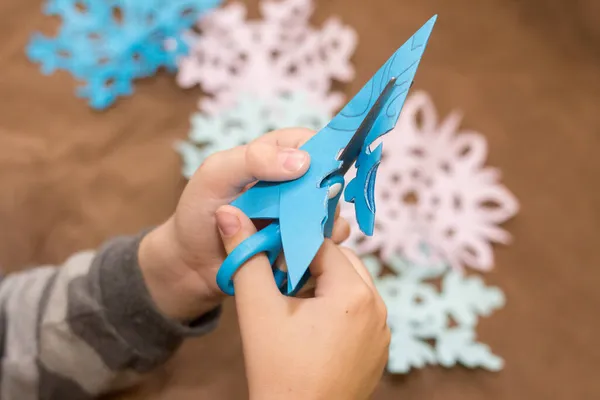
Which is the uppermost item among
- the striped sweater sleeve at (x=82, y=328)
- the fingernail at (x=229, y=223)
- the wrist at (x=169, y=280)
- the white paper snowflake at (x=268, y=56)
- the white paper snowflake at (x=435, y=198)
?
the white paper snowflake at (x=268, y=56)

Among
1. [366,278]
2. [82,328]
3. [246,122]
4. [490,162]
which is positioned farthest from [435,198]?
[82,328]

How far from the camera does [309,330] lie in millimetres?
397

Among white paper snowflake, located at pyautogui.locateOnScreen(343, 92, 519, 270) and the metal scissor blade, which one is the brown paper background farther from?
the metal scissor blade

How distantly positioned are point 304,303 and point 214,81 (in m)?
0.56

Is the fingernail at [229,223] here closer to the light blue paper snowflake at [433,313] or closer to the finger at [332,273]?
the finger at [332,273]

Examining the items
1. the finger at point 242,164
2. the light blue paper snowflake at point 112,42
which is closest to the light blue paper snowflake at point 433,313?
the finger at point 242,164

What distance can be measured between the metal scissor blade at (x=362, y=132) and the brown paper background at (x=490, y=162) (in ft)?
1.31

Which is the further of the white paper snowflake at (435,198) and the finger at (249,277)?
the white paper snowflake at (435,198)

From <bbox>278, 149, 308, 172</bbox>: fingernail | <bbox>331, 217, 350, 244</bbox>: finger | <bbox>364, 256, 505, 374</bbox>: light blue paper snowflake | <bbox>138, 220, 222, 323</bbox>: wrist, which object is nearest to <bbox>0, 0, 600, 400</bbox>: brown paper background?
<bbox>364, 256, 505, 374</bbox>: light blue paper snowflake

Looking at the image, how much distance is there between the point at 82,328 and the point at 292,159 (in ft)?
1.10

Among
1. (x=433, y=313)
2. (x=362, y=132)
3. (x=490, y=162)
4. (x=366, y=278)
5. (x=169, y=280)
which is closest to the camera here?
(x=362, y=132)

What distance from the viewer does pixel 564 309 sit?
0.79 meters

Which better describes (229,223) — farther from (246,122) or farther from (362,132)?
(246,122)

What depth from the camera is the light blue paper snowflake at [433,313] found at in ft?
2.39
